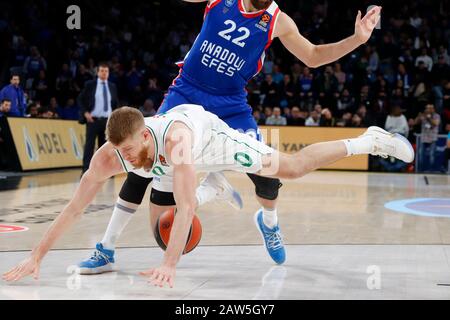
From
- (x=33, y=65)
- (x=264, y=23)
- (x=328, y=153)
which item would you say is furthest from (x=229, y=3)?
(x=33, y=65)

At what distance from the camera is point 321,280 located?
3928 millimetres

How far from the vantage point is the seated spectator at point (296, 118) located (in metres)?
15.5

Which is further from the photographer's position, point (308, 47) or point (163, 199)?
point (308, 47)

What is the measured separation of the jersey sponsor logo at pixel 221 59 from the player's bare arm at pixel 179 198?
979 millimetres

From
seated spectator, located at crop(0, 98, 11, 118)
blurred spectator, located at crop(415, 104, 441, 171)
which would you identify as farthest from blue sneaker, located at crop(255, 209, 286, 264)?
blurred spectator, located at crop(415, 104, 441, 171)

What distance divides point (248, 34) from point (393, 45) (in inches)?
529

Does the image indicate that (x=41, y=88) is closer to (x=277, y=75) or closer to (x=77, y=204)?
(x=277, y=75)

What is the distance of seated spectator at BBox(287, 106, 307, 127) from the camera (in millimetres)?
15470

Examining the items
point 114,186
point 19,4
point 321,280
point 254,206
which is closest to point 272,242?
point 321,280

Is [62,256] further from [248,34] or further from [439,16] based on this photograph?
[439,16]

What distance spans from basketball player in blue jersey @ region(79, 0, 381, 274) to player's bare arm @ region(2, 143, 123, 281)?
0.56 metres

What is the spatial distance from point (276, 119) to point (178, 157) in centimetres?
1221

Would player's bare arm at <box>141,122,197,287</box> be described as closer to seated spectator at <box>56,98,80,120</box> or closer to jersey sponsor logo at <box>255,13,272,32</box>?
jersey sponsor logo at <box>255,13,272,32</box>

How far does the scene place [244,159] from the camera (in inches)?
155
